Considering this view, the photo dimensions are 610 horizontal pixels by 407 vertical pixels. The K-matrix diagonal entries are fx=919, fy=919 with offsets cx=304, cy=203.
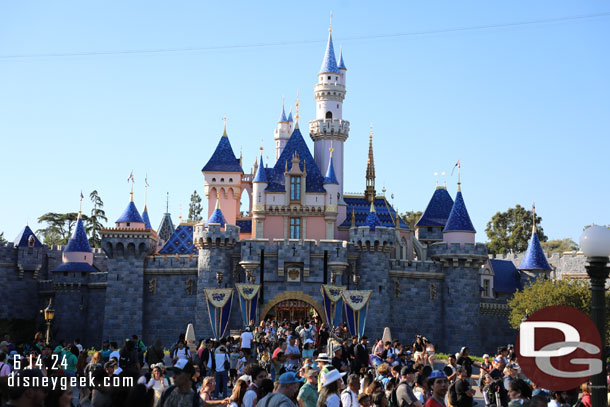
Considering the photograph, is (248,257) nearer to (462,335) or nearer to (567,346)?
(462,335)

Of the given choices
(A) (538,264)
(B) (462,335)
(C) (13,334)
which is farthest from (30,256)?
(A) (538,264)

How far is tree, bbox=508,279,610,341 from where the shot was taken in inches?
1668

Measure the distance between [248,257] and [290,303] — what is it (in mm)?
2835

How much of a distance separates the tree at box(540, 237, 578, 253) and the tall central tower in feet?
152

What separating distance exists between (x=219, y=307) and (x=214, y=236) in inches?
145

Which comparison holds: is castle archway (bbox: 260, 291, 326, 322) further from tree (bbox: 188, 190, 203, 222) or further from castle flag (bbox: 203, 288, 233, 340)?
tree (bbox: 188, 190, 203, 222)

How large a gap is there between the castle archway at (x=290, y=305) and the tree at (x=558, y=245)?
54100 millimetres

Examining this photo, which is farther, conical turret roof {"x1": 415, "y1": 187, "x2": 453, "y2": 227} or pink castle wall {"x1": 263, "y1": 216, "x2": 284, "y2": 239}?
conical turret roof {"x1": 415, "y1": 187, "x2": 453, "y2": 227}

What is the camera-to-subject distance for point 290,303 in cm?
4141

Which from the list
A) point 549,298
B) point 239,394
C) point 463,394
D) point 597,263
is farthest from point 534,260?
point 597,263

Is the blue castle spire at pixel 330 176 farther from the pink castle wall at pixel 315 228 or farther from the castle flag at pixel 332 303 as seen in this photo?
the castle flag at pixel 332 303

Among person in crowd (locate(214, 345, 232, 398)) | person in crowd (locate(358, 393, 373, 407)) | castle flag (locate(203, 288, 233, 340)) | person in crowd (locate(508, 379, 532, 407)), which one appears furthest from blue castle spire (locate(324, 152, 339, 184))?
person in crowd (locate(358, 393, 373, 407))

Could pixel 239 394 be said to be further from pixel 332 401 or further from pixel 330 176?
pixel 330 176

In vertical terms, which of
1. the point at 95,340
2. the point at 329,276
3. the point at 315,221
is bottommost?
the point at 95,340
